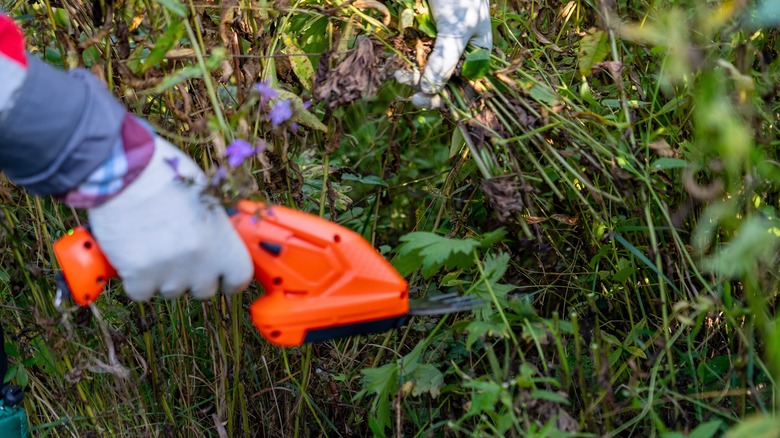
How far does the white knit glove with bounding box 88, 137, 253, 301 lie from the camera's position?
1084 mm

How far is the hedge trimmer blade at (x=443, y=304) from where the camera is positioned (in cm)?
133

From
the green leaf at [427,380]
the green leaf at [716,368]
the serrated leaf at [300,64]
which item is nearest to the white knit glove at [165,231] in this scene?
the serrated leaf at [300,64]

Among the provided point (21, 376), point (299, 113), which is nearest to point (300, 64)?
point (299, 113)

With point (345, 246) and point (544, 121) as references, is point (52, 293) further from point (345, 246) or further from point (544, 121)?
point (544, 121)

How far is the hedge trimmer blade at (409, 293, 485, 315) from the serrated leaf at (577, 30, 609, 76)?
0.44 m

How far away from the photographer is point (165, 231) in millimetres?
1082

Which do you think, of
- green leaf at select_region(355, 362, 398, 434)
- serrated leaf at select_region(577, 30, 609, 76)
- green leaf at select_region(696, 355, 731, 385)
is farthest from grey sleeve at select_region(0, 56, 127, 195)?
green leaf at select_region(696, 355, 731, 385)

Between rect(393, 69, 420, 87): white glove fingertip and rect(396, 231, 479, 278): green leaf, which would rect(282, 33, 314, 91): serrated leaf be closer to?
rect(393, 69, 420, 87): white glove fingertip

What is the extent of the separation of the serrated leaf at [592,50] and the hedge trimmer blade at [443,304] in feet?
1.44

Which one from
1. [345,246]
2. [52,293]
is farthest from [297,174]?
[52,293]

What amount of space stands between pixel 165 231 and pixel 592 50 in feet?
2.61

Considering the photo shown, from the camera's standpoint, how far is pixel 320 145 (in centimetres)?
194

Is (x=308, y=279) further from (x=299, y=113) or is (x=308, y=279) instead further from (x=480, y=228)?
(x=480, y=228)

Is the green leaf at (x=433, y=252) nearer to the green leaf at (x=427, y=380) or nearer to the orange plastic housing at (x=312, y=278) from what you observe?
the orange plastic housing at (x=312, y=278)
